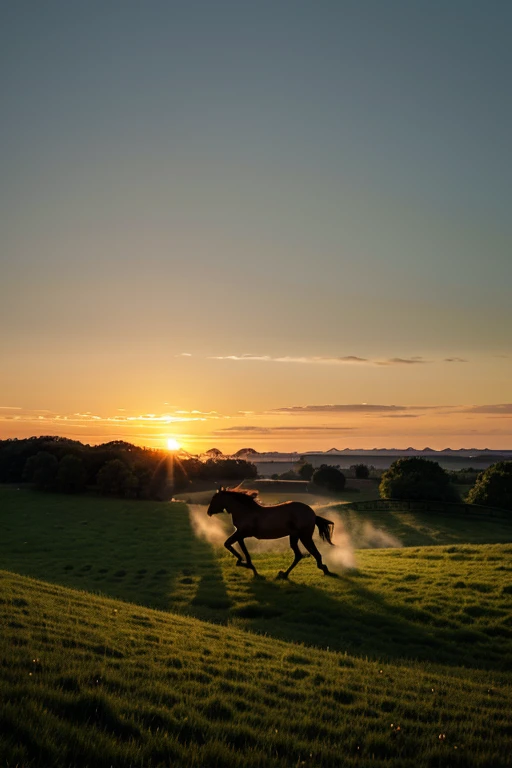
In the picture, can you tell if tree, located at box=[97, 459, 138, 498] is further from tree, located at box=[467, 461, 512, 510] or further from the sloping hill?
the sloping hill

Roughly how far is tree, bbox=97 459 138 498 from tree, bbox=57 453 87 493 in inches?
122

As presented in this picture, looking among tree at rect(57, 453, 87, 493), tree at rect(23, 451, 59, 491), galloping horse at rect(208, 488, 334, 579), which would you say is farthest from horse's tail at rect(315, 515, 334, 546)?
tree at rect(23, 451, 59, 491)

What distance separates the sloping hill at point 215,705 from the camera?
7.90 meters

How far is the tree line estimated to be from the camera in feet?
303

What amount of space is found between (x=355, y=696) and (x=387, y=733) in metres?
2.21

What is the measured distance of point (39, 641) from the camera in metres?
12.3

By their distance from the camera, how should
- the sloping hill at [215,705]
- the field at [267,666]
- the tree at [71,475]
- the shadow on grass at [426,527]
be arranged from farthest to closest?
the tree at [71,475] < the shadow on grass at [426,527] < the field at [267,666] < the sloping hill at [215,705]

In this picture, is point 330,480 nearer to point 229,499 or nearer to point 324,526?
point 324,526

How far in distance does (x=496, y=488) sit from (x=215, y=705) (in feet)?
212

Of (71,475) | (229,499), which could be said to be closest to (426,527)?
(229,499)

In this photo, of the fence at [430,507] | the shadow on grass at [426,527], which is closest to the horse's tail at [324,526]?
the shadow on grass at [426,527]

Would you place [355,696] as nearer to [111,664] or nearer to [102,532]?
[111,664]

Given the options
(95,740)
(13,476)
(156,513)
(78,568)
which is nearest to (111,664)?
(95,740)

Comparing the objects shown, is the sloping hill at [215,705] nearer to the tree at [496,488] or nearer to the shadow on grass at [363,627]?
the shadow on grass at [363,627]
